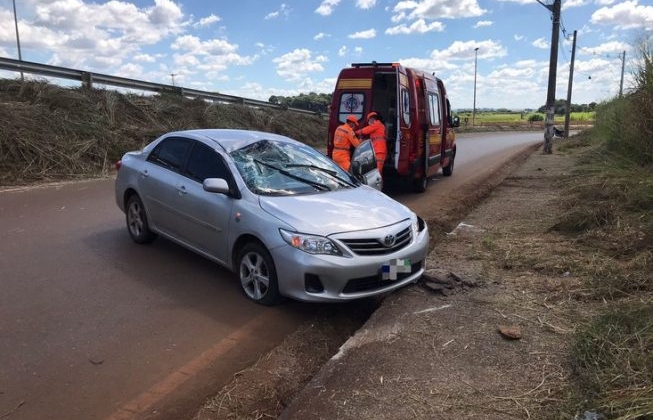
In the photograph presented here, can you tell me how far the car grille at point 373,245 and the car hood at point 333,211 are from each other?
13 centimetres

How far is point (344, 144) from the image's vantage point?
991cm

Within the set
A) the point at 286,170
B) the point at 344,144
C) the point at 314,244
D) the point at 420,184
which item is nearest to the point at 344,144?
the point at 344,144

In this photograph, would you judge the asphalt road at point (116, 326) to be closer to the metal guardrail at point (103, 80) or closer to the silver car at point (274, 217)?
the silver car at point (274, 217)

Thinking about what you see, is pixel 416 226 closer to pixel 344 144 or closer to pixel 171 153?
pixel 171 153

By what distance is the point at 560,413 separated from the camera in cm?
300

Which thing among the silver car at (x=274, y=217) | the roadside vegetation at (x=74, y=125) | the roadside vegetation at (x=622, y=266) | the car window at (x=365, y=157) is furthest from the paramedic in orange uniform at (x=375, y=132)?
the roadside vegetation at (x=74, y=125)

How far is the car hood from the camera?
4691mm

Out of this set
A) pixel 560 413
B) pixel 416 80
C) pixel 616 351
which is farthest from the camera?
pixel 416 80

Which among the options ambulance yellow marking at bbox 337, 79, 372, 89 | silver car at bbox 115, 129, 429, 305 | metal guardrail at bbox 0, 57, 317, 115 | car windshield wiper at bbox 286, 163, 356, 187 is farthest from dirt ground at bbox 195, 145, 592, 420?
metal guardrail at bbox 0, 57, 317, 115

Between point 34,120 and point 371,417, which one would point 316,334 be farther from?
point 34,120

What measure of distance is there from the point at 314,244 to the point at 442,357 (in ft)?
4.54

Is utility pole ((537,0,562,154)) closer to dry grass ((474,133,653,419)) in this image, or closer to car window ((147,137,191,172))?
dry grass ((474,133,653,419))

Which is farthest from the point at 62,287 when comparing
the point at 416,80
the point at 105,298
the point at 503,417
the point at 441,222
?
the point at 416,80

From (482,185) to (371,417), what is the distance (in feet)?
35.8
